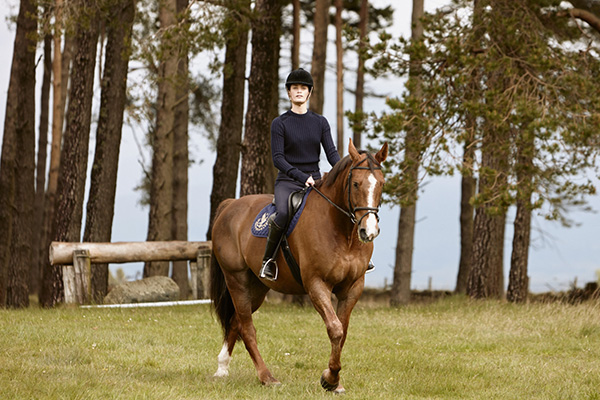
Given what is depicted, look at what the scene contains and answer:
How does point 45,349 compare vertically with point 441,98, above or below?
below

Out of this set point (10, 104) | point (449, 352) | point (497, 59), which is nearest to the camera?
point (449, 352)

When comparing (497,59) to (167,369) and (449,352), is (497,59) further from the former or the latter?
(167,369)

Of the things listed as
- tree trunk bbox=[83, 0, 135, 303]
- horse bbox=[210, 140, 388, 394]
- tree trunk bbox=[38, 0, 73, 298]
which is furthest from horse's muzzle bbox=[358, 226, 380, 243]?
tree trunk bbox=[38, 0, 73, 298]

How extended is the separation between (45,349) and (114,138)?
9132mm

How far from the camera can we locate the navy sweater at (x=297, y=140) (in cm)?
735

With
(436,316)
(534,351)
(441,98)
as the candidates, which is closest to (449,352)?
(534,351)

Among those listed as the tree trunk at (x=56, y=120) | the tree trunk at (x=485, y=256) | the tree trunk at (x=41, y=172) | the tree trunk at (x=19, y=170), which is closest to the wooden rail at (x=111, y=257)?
the tree trunk at (x=19, y=170)

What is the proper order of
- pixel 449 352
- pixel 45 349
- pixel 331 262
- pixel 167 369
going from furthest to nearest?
1. pixel 449 352
2. pixel 45 349
3. pixel 167 369
4. pixel 331 262

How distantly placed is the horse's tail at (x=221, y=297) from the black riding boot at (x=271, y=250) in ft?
3.94

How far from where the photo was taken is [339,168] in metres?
6.86

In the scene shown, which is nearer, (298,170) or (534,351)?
(298,170)

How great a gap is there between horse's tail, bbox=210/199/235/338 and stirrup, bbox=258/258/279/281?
45.0 inches

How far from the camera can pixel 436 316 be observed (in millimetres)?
14062

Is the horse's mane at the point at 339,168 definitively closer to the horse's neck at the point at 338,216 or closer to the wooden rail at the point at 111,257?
the horse's neck at the point at 338,216
